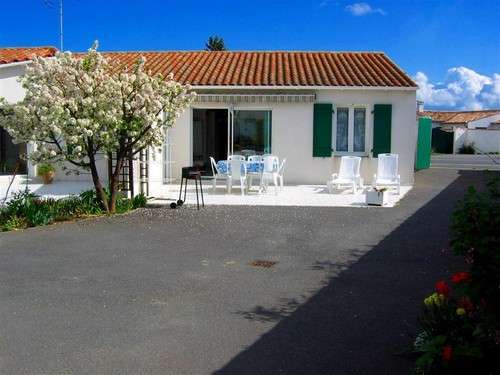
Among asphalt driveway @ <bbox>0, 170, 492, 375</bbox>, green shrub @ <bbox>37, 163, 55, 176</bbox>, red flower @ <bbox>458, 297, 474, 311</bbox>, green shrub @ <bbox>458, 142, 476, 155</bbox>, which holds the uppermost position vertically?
green shrub @ <bbox>458, 142, 476, 155</bbox>

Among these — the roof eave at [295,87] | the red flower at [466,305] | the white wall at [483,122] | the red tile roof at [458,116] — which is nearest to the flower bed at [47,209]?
the roof eave at [295,87]

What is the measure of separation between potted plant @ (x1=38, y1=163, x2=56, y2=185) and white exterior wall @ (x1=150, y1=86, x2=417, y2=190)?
4.10 m

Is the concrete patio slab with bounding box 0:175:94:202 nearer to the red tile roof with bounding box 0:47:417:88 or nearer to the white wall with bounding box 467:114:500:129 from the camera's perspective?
the red tile roof with bounding box 0:47:417:88

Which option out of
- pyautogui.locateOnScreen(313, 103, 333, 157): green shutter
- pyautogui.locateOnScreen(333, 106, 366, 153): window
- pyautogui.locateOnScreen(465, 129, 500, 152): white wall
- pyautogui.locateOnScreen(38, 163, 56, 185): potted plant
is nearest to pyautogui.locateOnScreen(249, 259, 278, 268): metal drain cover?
pyautogui.locateOnScreen(313, 103, 333, 157): green shutter

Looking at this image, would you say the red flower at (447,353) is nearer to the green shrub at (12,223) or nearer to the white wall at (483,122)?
the green shrub at (12,223)

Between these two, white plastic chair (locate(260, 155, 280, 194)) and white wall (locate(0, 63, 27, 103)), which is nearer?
white plastic chair (locate(260, 155, 280, 194))

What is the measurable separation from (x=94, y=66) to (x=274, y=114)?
804 cm

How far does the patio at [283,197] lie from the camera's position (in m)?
14.3

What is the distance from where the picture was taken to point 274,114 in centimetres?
1898

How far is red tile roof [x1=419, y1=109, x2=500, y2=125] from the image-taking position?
6608 cm

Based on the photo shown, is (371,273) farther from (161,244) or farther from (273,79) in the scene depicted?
(273,79)

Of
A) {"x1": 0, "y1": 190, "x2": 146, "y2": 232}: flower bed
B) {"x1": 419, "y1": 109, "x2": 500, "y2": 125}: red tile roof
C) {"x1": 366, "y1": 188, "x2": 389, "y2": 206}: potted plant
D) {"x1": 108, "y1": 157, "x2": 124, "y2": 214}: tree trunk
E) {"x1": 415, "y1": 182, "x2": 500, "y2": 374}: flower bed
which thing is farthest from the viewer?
{"x1": 419, "y1": 109, "x2": 500, "y2": 125}: red tile roof

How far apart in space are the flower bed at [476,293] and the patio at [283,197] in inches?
402

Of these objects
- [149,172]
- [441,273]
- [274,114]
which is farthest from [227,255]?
[274,114]
